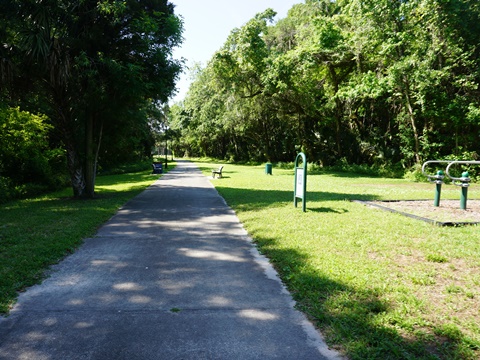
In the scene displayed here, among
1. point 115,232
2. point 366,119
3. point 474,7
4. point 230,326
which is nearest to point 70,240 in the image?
point 115,232

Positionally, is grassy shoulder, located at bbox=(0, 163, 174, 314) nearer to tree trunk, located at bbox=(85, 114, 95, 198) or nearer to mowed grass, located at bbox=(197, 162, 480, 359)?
tree trunk, located at bbox=(85, 114, 95, 198)

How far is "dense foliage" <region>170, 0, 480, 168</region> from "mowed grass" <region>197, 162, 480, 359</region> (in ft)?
44.0

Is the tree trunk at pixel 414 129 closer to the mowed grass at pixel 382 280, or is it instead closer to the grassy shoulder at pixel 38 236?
the mowed grass at pixel 382 280

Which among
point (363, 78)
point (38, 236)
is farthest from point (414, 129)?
point (38, 236)

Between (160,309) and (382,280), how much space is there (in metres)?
2.68

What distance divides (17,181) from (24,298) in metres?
13.7

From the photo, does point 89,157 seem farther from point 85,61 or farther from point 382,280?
point 382,280

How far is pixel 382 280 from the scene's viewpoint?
4.22 m

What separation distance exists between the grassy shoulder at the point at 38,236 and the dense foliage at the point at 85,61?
10.3ft

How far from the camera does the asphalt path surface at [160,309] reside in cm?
284

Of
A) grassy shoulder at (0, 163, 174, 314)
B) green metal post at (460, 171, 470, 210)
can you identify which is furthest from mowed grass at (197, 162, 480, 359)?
grassy shoulder at (0, 163, 174, 314)

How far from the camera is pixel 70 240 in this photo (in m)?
6.17

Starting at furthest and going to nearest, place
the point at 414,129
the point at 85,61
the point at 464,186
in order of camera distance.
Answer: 1. the point at 414,129
2. the point at 85,61
3. the point at 464,186

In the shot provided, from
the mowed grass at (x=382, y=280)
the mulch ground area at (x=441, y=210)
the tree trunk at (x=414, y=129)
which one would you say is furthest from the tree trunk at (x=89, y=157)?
the tree trunk at (x=414, y=129)
